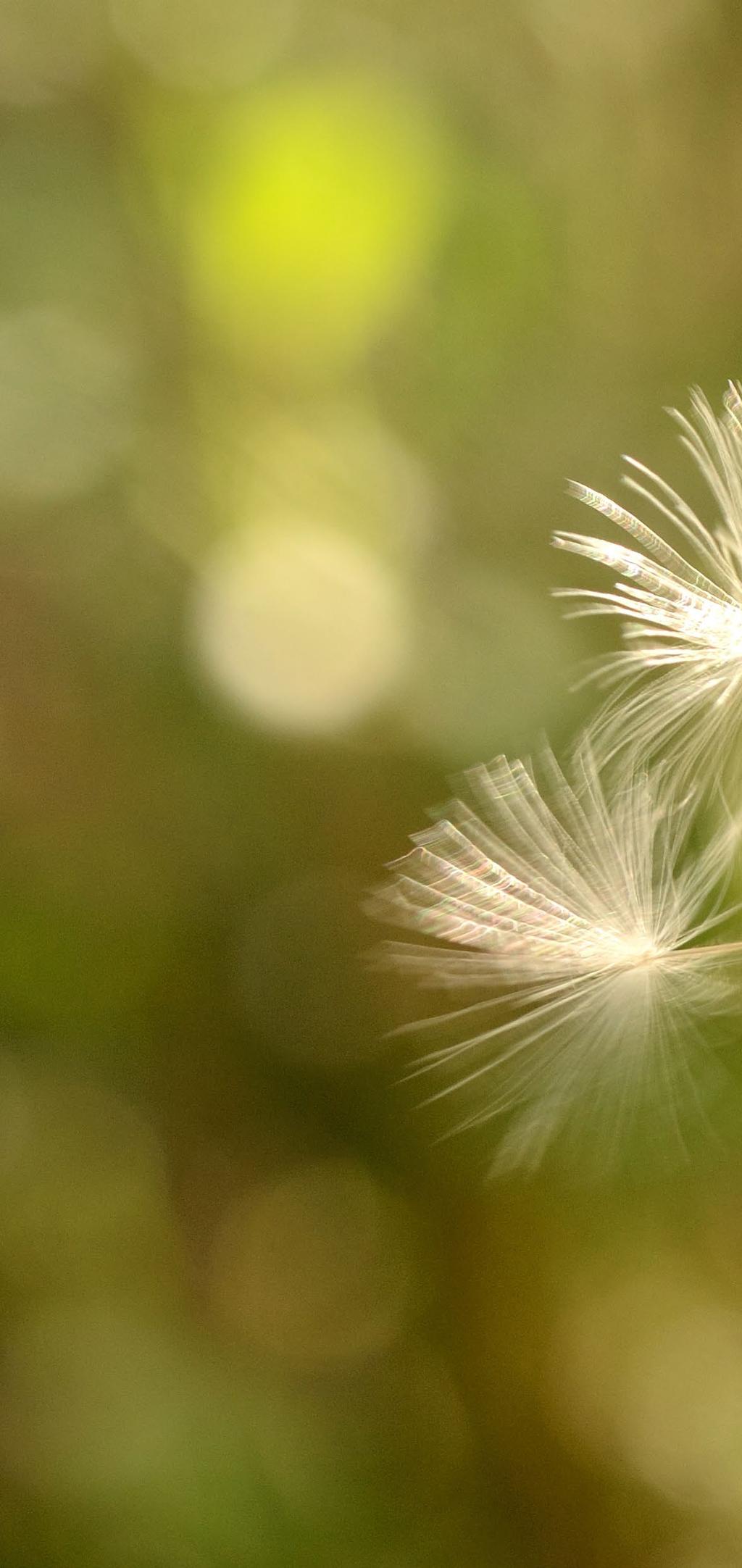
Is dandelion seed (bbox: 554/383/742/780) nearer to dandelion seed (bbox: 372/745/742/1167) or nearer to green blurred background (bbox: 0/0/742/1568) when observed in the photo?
dandelion seed (bbox: 372/745/742/1167)

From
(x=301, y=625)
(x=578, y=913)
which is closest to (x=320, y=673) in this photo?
(x=301, y=625)

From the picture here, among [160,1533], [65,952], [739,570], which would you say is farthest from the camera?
[65,952]

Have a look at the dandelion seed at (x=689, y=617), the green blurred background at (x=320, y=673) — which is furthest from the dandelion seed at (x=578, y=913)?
the green blurred background at (x=320, y=673)

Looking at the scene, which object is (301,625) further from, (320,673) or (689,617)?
(689,617)

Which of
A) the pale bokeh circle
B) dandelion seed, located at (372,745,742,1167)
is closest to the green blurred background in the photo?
the pale bokeh circle

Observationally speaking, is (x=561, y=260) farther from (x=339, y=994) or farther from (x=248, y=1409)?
(x=248, y=1409)

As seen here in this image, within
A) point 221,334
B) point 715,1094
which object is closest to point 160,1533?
point 715,1094

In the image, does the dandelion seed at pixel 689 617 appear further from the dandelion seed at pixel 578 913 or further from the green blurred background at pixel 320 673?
the green blurred background at pixel 320 673
